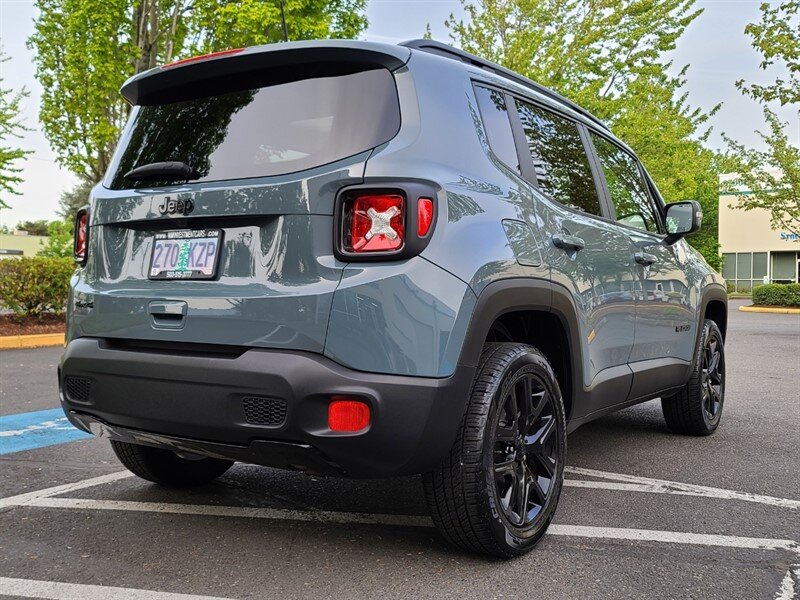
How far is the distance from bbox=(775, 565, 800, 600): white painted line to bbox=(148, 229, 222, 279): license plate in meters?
2.22

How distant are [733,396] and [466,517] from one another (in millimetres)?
5336

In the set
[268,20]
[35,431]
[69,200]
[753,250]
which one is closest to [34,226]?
[69,200]

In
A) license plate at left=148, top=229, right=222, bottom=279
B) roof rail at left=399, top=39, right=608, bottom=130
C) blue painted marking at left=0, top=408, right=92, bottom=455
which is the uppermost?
roof rail at left=399, top=39, right=608, bottom=130

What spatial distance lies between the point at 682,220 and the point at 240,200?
3.06m

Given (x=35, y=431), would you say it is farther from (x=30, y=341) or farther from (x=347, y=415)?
(x=30, y=341)

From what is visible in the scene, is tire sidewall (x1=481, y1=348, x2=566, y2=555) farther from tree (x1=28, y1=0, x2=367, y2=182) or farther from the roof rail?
tree (x1=28, y1=0, x2=367, y2=182)

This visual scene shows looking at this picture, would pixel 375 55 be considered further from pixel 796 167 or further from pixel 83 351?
pixel 796 167

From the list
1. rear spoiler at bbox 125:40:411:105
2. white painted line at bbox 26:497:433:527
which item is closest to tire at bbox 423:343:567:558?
white painted line at bbox 26:497:433:527

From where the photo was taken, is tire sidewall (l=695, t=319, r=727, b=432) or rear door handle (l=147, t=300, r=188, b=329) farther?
tire sidewall (l=695, t=319, r=727, b=432)

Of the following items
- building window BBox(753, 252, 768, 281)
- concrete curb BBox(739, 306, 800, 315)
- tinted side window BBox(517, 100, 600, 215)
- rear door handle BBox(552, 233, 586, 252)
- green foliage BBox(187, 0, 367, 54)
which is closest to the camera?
rear door handle BBox(552, 233, 586, 252)

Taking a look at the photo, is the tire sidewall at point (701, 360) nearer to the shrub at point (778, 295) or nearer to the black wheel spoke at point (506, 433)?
the black wheel spoke at point (506, 433)

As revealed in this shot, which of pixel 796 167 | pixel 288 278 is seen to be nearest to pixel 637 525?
pixel 288 278

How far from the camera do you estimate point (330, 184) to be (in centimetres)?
253

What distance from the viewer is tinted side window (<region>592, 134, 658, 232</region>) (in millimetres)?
4207
